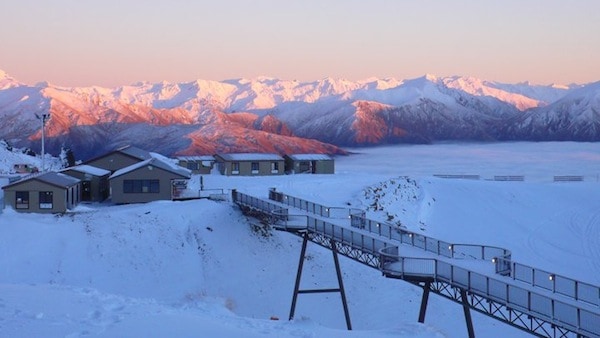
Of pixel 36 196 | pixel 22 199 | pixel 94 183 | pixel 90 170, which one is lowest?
pixel 22 199

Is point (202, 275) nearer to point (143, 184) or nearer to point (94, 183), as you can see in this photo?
point (143, 184)

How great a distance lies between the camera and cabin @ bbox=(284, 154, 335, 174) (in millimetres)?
74938

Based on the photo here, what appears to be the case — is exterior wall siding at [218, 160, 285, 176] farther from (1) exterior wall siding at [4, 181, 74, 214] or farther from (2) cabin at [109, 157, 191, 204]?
(1) exterior wall siding at [4, 181, 74, 214]

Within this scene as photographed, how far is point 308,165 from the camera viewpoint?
75.3 m

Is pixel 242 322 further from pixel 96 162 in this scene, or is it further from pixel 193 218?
pixel 96 162

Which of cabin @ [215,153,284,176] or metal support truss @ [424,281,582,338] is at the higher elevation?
cabin @ [215,153,284,176]

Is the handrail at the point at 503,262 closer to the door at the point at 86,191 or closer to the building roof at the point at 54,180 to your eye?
the building roof at the point at 54,180

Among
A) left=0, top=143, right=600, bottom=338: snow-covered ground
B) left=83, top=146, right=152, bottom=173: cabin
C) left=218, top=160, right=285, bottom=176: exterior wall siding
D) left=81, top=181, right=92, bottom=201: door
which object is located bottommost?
left=0, top=143, right=600, bottom=338: snow-covered ground

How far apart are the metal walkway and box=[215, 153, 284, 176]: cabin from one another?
31787mm

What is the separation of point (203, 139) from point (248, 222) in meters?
89.1

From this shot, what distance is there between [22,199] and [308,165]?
37875 millimetres

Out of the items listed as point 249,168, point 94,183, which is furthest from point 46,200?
point 249,168

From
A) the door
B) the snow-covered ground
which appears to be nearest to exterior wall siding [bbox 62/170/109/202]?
the door

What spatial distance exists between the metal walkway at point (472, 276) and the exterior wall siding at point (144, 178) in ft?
42.2
